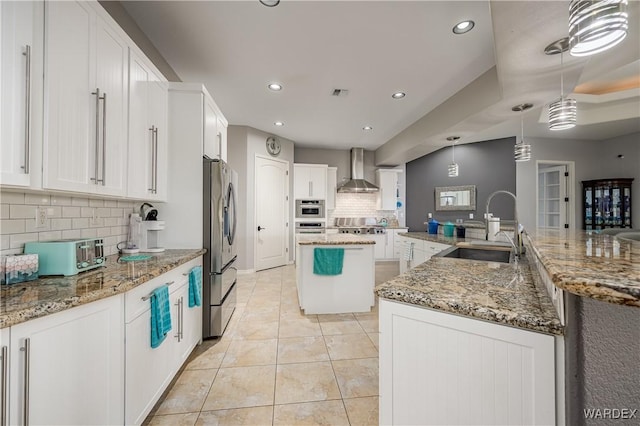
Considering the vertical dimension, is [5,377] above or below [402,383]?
above

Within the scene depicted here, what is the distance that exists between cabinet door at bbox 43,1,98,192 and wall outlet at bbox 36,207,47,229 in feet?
1.05

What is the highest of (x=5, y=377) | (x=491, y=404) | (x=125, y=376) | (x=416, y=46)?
(x=416, y=46)

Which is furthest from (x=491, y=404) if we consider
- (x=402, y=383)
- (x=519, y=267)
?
(x=519, y=267)

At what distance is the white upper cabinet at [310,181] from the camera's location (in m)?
6.13

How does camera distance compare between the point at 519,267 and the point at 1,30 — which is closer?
the point at 1,30

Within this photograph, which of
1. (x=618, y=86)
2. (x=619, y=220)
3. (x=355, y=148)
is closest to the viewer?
(x=618, y=86)

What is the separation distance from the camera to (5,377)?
83 centimetres

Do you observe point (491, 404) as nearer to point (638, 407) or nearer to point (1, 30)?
point (638, 407)

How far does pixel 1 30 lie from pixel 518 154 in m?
4.50

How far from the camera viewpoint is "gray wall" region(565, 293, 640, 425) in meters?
0.66

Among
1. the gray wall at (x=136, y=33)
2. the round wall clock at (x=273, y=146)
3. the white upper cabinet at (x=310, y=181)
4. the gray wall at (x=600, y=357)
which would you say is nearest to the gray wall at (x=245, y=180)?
the round wall clock at (x=273, y=146)

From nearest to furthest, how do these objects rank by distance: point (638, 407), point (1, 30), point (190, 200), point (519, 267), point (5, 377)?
point (638, 407) < point (5, 377) < point (1, 30) < point (519, 267) < point (190, 200)

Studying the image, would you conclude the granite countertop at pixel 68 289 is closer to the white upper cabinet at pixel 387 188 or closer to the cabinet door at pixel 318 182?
the cabinet door at pixel 318 182

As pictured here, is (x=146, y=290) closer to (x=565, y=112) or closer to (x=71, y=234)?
(x=71, y=234)
